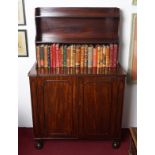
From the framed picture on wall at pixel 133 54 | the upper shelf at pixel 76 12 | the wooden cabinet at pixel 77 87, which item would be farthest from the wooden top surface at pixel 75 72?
the upper shelf at pixel 76 12

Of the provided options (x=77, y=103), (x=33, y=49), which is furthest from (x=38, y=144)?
(x=33, y=49)

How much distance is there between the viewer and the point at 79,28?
2.28 m

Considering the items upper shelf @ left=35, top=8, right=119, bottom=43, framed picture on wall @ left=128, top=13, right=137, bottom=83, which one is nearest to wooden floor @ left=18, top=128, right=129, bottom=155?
framed picture on wall @ left=128, top=13, right=137, bottom=83

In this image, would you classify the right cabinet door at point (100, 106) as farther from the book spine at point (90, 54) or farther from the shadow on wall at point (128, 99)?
the shadow on wall at point (128, 99)

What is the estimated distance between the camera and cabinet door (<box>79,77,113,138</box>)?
210cm

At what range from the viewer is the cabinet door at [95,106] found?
82.5 inches

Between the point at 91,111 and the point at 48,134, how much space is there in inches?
21.2

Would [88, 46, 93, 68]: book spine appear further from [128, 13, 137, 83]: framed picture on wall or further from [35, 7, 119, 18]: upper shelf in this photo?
[128, 13, 137, 83]: framed picture on wall

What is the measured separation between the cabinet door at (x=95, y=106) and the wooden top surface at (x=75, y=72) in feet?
0.18

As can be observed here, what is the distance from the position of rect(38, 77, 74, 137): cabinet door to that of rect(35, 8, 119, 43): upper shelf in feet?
1.54

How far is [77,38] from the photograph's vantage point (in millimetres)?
2277
